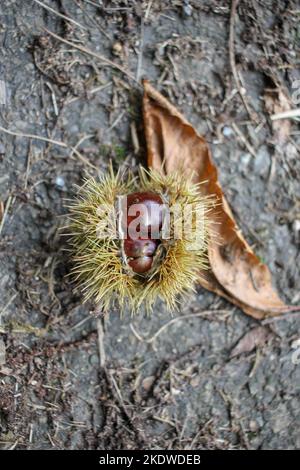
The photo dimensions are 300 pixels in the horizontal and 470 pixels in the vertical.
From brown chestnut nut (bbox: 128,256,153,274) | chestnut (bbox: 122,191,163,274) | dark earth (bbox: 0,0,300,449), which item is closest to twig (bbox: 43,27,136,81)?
dark earth (bbox: 0,0,300,449)

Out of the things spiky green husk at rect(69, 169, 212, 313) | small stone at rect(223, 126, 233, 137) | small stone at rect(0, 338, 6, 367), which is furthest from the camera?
small stone at rect(223, 126, 233, 137)

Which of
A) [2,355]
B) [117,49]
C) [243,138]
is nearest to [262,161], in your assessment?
[243,138]

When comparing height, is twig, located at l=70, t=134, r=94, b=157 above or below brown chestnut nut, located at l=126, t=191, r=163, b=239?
above

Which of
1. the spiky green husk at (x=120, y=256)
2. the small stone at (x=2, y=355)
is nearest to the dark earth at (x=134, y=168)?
the small stone at (x=2, y=355)

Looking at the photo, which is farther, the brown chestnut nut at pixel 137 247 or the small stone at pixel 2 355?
the small stone at pixel 2 355

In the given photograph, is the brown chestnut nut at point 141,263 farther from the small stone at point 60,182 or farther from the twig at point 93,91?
the twig at point 93,91

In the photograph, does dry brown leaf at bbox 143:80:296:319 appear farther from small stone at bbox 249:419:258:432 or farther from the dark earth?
small stone at bbox 249:419:258:432
